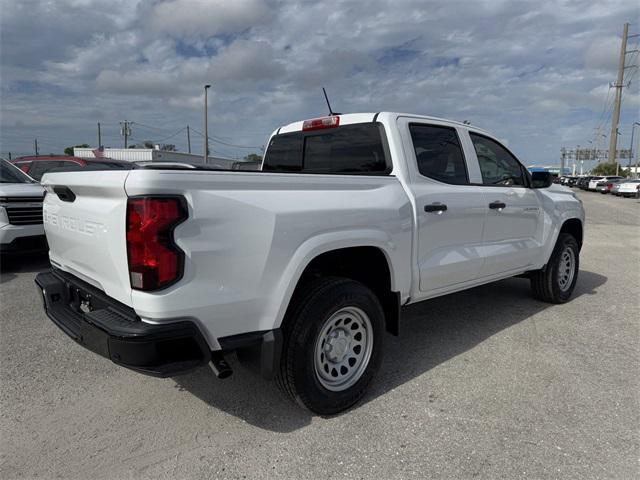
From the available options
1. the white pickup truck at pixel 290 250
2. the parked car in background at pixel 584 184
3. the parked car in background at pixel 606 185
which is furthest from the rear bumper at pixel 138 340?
the parked car in background at pixel 584 184

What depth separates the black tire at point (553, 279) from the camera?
522cm

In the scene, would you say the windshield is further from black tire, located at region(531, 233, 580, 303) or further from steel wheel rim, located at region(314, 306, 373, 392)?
black tire, located at region(531, 233, 580, 303)

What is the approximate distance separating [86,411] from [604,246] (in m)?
10.4

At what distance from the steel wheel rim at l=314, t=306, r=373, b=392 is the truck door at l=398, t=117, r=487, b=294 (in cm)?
66

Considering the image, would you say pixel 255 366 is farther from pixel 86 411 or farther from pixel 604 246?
pixel 604 246

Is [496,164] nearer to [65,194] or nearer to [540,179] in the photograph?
[540,179]

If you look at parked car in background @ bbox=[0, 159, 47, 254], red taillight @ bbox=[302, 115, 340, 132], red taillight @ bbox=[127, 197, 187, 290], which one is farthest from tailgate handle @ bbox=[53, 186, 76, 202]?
parked car in background @ bbox=[0, 159, 47, 254]

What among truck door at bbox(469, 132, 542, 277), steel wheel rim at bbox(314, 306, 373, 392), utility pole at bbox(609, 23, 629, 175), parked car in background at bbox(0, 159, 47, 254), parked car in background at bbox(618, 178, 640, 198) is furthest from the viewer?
utility pole at bbox(609, 23, 629, 175)

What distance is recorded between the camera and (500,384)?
3.37 metres

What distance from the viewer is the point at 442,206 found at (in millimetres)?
3523

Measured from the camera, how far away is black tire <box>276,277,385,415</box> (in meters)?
2.66

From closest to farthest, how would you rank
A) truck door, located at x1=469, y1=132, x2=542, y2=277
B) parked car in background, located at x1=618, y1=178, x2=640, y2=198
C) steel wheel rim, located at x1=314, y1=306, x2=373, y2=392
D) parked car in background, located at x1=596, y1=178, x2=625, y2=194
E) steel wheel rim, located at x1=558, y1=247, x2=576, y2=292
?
steel wheel rim, located at x1=314, y1=306, x2=373, y2=392 < truck door, located at x1=469, y1=132, x2=542, y2=277 < steel wheel rim, located at x1=558, y1=247, x2=576, y2=292 < parked car in background, located at x1=618, y1=178, x2=640, y2=198 < parked car in background, located at x1=596, y1=178, x2=625, y2=194

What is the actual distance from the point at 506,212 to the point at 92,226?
11.4 feet

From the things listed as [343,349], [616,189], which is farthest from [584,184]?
[343,349]
